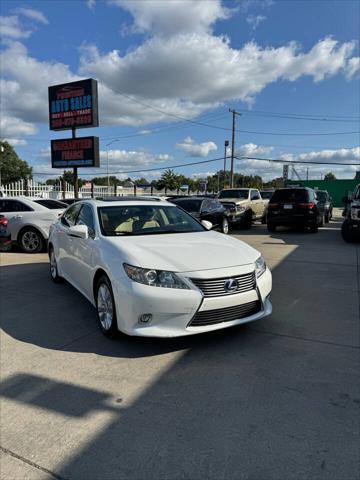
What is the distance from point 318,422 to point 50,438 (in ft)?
6.22

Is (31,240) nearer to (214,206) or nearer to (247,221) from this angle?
(214,206)

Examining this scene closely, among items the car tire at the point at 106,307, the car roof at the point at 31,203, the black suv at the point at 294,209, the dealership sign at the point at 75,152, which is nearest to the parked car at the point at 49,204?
the car roof at the point at 31,203

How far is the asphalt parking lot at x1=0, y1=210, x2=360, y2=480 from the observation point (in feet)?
7.51

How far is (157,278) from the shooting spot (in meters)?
3.58

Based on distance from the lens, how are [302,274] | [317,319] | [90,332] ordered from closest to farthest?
[90,332] → [317,319] → [302,274]

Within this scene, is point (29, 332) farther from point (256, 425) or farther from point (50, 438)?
point (256, 425)

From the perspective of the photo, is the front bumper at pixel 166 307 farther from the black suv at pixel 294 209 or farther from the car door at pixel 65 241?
the black suv at pixel 294 209

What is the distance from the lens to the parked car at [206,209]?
12.8 meters

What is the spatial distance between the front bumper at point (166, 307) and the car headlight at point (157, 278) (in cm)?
5

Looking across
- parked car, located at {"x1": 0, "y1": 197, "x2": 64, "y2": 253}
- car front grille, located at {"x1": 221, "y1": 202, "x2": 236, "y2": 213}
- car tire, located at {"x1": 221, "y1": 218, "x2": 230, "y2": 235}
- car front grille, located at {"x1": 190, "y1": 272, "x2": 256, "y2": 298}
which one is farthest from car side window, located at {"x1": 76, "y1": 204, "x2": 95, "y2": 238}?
car front grille, located at {"x1": 221, "y1": 202, "x2": 236, "y2": 213}

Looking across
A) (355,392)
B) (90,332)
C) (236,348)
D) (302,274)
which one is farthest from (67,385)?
(302,274)

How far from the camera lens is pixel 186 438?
2.50 meters

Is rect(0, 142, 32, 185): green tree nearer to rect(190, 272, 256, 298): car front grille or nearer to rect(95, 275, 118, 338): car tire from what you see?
rect(95, 275, 118, 338): car tire

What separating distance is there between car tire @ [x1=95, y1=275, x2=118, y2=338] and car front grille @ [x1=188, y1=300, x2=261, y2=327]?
2.89 ft
